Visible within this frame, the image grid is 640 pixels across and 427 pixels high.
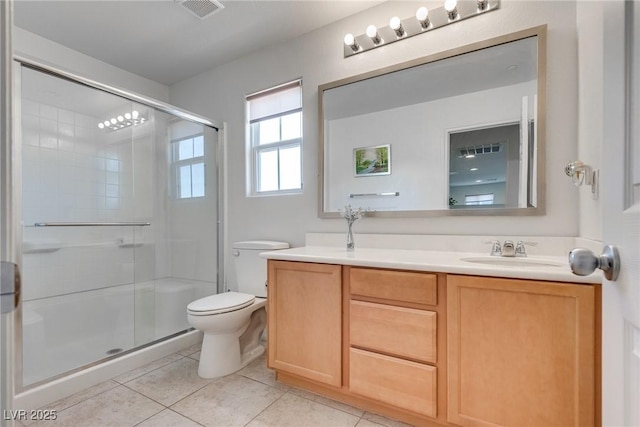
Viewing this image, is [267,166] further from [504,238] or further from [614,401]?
[614,401]

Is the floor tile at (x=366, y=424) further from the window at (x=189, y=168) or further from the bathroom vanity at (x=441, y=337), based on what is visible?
the window at (x=189, y=168)

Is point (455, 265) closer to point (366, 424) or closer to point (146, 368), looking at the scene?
point (366, 424)

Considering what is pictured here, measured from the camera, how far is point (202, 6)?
196 centimetres

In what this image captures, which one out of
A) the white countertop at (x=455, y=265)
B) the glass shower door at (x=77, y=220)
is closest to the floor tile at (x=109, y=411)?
the glass shower door at (x=77, y=220)

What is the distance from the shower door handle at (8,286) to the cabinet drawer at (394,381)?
1.33 metres

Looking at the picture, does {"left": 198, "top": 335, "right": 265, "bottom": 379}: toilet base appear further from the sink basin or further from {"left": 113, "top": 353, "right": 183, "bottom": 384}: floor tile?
the sink basin

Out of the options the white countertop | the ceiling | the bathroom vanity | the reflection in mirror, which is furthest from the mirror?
the ceiling

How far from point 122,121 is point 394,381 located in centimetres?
279

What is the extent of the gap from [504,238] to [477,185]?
1.06 ft

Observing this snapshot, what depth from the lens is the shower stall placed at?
2.12 meters

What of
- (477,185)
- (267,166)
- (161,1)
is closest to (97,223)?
(267,166)

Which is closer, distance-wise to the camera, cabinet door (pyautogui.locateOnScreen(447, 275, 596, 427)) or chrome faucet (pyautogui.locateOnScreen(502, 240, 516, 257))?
cabinet door (pyautogui.locateOnScreen(447, 275, 596, 427))

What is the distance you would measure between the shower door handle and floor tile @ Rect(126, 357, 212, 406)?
1.46 meters

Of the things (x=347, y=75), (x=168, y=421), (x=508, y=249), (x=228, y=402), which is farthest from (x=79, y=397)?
(x=347, y=75)
